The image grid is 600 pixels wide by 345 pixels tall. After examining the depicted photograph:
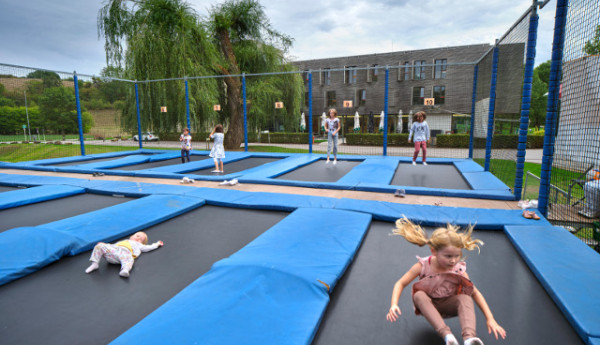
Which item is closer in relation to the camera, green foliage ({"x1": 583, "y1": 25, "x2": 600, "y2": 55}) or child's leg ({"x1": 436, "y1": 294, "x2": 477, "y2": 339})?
child's leg ({"x1": 436, "y1": 294, "x2": 477, "y2": 339})

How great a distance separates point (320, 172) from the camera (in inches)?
247

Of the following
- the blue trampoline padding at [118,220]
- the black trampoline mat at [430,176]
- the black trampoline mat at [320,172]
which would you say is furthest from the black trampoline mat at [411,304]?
A: the black trampoline mat at [320,172]

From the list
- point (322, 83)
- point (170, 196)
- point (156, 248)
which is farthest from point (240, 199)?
point (322, 83)

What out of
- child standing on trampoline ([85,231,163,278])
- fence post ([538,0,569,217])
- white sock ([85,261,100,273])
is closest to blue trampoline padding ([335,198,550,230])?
fence post ([538,0,569,217])

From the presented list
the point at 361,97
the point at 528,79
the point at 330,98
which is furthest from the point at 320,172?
the point at 330,98

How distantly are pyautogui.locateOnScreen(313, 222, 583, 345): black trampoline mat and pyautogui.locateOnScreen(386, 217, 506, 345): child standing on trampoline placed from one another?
189 mm

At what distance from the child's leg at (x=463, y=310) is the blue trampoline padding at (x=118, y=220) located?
8.73 feet

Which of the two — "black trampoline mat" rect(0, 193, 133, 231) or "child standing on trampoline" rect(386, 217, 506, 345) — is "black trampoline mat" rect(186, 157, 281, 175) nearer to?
"black trampoline mat" rect(0, 193, 133, 231)

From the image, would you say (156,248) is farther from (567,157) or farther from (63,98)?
(63,98)

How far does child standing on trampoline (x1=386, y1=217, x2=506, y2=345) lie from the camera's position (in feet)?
4.59

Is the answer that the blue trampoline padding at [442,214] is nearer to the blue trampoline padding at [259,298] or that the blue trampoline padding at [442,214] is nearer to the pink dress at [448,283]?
the blue trampoline padding at [259,298]

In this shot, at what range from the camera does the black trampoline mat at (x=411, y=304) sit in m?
1.57

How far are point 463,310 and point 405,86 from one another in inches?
867

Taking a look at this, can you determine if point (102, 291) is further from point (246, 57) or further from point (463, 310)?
point (246, 57)
